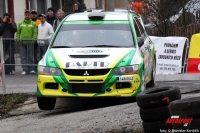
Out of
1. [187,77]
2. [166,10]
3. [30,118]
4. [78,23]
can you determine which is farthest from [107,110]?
[166,10]

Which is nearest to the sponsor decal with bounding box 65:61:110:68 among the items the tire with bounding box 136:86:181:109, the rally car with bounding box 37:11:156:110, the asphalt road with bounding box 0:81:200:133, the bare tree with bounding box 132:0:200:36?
the rally car with bounding box 37:11:156:110

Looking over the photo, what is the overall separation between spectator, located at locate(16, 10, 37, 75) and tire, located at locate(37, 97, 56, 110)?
479cm

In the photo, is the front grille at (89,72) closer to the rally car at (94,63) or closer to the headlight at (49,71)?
the rally car at (94,63)

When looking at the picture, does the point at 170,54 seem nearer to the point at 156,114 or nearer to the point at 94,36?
the point at 94,36

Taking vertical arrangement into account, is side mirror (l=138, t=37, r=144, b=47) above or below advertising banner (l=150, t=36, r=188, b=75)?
above

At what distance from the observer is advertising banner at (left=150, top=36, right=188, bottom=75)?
17516 millimetres

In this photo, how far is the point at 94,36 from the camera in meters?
12.1

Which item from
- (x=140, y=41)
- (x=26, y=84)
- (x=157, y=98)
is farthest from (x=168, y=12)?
(x=157, y=98)

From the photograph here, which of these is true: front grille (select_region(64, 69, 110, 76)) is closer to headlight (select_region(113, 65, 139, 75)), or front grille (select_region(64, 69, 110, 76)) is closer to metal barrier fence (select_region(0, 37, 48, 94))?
headlight (select_region(113, 65, 139, 75))

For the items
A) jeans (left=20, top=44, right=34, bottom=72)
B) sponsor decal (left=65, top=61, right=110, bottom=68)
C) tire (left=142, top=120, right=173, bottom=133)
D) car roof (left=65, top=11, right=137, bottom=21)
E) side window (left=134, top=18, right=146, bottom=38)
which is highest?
car roof (left=65, top=11, right=137, bottom=21)

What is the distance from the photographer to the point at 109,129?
29.3ft

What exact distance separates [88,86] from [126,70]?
2.52 ft

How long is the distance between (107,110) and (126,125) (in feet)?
5.05

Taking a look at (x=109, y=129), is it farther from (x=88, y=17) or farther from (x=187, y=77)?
(x=187, y=77)
